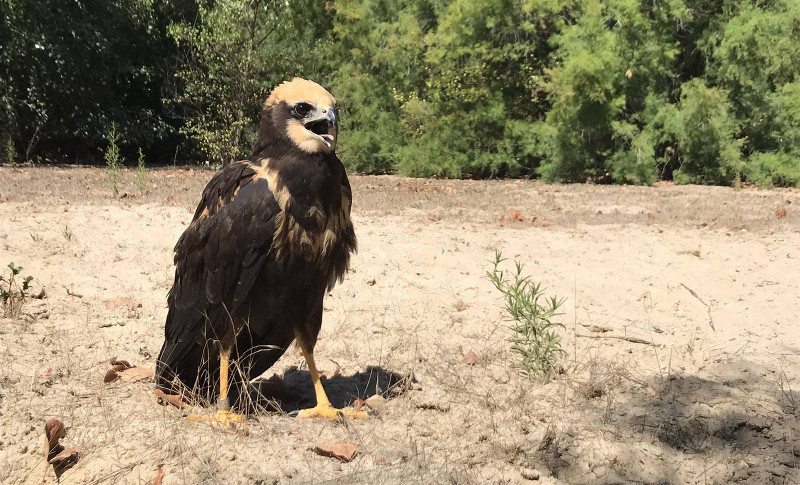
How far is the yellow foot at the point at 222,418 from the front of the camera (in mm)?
3305

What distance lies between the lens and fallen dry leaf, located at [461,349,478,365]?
14.1 ft

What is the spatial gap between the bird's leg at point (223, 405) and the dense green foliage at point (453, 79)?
40.4 feet

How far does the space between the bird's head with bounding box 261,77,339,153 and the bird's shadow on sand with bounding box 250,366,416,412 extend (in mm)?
1352

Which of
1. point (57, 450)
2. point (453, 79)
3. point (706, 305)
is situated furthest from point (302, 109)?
point (453, 79)

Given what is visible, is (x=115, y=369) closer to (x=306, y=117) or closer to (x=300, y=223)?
(x=300, y=223)

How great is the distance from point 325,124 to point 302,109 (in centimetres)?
13

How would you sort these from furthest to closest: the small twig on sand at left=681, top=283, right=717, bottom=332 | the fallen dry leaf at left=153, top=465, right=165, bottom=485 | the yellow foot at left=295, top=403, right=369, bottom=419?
the small twig on sand at left=681, top=283, right=717, bottom=332
the yellow foot at left=295, top=403, right=369, bottom=419
the fallen dry leaf at left=153, top=465, right=165, bottom=485

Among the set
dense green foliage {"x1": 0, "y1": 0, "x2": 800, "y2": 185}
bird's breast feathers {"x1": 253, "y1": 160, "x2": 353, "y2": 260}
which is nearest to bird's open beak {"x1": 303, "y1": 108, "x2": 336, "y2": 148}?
bird's breast feathers {"x1": 253, "y1": 160, "x2": 353, "y2": 260}

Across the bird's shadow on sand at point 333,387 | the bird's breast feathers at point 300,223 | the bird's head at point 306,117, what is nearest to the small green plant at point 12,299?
the bird's shadow on sand at point 333,387

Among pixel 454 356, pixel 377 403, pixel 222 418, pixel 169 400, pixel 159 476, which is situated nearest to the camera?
pixel 159 476

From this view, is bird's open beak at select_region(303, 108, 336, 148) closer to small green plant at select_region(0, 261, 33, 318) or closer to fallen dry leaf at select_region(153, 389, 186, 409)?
fallen dry leaf at select_region(153, 389, 186, 409)

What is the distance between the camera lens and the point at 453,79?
1608cm

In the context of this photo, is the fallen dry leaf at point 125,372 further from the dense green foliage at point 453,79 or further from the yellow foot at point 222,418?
the dense green foliage at point 453,79

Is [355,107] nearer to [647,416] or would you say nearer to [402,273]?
[402,273]
